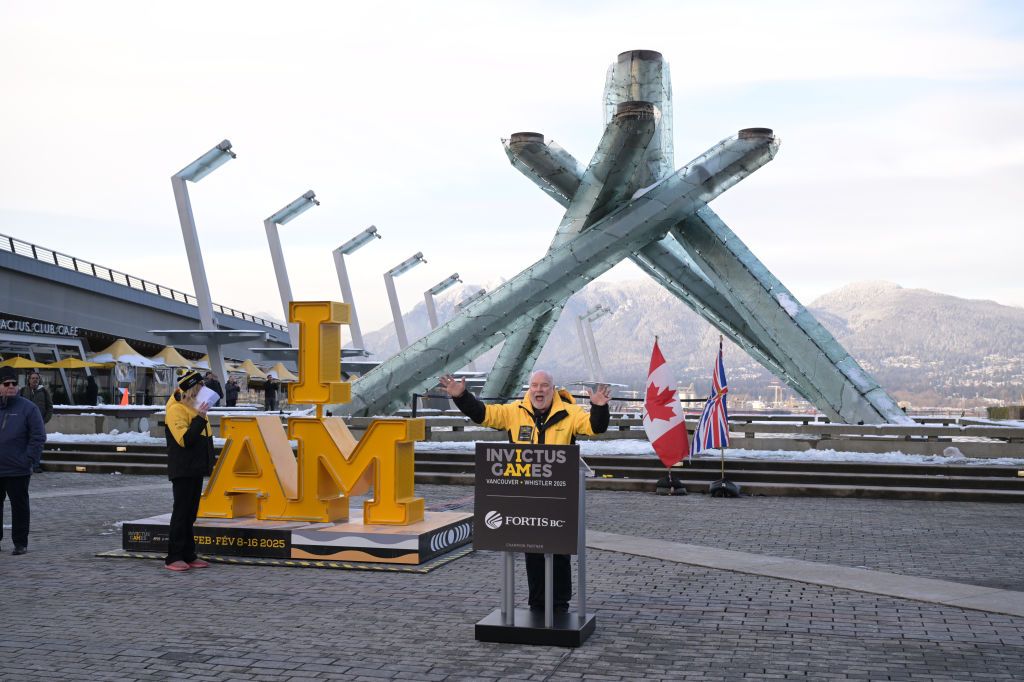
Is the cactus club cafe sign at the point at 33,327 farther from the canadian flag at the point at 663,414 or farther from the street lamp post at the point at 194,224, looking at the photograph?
the canadian flag at the point at 663,414

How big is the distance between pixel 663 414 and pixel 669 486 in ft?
10.4

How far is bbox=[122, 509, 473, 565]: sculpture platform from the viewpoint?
10.7 meters

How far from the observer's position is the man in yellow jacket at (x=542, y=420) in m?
7.98

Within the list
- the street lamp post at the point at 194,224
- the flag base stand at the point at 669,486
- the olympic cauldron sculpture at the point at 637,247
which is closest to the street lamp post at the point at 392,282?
the street lamp post at the point at 194,224

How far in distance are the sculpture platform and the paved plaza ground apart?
0.34 m

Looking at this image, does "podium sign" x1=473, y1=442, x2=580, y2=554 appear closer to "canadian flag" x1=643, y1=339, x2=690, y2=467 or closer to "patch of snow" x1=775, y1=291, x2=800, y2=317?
"canadian flag" x1=643, y1=339, x2=690, y2=467

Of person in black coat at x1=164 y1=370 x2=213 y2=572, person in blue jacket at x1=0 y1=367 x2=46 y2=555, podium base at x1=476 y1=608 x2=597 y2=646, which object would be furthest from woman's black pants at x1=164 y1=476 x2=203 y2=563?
podium base at x1=476 y1=608 x2=597 y2=646

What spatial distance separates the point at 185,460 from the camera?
33.7 feet

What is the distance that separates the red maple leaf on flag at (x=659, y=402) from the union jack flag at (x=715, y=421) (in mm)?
2788

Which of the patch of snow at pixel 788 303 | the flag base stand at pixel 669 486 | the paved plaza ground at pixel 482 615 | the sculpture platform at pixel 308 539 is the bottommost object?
the paved plaza ground at pixel 482 615

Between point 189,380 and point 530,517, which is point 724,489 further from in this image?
point 530,517

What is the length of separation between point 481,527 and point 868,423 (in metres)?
19.9

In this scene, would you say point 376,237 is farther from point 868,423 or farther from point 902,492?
point 902,492

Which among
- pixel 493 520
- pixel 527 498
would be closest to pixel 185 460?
pixel 493 520
